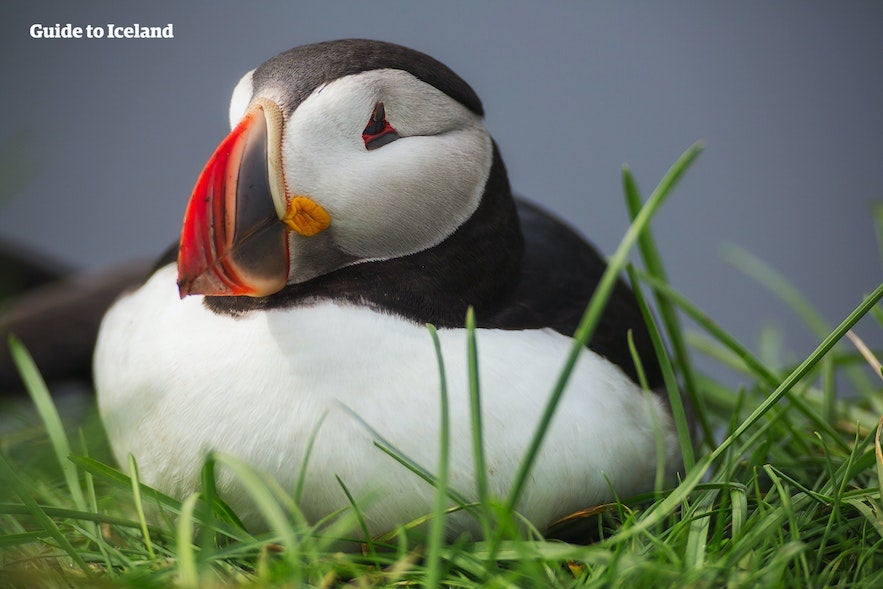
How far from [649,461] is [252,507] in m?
0.48

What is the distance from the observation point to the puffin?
1030 mm

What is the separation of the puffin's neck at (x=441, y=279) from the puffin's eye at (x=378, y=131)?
0.14 m

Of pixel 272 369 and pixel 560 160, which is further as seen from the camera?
pixel 560 160

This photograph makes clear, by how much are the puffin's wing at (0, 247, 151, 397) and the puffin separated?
2.76ft

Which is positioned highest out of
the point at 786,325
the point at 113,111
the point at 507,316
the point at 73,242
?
the point at 113,111

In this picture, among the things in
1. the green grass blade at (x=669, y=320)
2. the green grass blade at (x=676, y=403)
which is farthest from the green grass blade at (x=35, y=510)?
the green grass blade at (x=669, y=320)

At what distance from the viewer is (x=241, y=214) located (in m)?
1.01

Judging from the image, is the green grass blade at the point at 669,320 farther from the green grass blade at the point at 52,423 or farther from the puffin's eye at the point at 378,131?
the green grass blade at the point at 52,423

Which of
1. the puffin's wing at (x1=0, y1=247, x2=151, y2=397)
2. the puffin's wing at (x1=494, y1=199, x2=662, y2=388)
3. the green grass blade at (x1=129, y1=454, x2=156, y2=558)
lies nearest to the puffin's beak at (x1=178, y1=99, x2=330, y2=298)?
the green grass blade at (x1=129, y1=454, x2=156, y2=558)

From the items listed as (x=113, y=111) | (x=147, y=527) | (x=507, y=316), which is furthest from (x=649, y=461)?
(x=113, y=111)

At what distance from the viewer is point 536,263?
1306 mm

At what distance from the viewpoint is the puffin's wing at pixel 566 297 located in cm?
123

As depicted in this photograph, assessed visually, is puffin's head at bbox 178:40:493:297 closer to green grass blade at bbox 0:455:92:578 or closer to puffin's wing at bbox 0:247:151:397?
green grass blade at bbox 0:455:92:578

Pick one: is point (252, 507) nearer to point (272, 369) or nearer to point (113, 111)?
point (272, 369)
